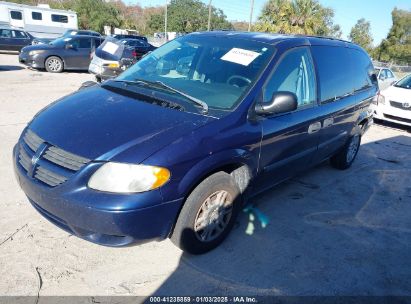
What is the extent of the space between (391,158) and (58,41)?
12.8 m

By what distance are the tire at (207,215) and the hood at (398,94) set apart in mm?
7598

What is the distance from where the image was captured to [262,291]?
9.14 feet

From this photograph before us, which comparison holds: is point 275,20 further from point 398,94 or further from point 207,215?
point 207,215

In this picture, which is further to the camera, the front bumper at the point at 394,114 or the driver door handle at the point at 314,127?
the front bumper at the point at 394,114

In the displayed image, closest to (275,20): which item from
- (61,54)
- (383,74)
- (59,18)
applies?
(383,74)

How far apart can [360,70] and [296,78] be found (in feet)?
6.95

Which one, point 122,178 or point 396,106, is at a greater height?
point 122,178

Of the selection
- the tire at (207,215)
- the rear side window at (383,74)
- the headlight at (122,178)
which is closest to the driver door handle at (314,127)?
the tire at (207,215)

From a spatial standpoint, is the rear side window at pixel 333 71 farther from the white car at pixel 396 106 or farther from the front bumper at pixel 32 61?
the front bumper at pixel 32 61

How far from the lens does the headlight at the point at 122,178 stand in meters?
2.41

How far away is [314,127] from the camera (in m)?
3.96

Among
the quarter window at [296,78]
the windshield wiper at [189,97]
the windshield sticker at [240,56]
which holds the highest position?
the windshield sticker at [240,56]

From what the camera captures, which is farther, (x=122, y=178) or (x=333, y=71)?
(x=333, y=71)

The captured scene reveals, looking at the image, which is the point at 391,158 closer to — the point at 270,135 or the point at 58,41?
the point at 270,135
